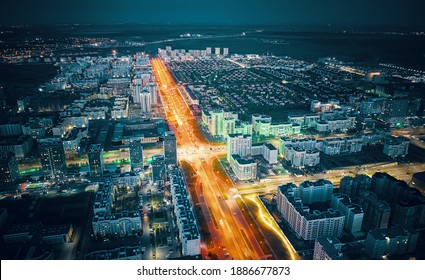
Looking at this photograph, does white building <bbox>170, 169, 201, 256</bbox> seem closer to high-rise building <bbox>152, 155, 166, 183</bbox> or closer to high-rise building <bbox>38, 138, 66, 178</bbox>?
high-rise building <bbox>152, 155, 166, 183</bbox>

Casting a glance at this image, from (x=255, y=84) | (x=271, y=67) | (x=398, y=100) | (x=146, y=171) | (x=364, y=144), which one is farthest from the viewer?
(x=271, y=67)

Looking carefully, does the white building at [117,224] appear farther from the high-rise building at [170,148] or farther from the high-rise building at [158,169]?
the high-rise building at [170,148]

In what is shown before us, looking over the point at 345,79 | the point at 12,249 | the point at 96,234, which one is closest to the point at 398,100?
the point at 345,79

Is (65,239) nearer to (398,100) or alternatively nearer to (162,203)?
(162,203)

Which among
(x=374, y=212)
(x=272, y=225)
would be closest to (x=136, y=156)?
(x=272, y=225)

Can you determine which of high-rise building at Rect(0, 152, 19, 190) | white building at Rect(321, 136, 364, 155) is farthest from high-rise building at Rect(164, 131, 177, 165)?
white building at Rect(321, 136, 364, 155)

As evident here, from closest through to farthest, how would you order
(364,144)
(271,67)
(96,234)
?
1. (96,234)
2. (364,144)
3. (271,67)
